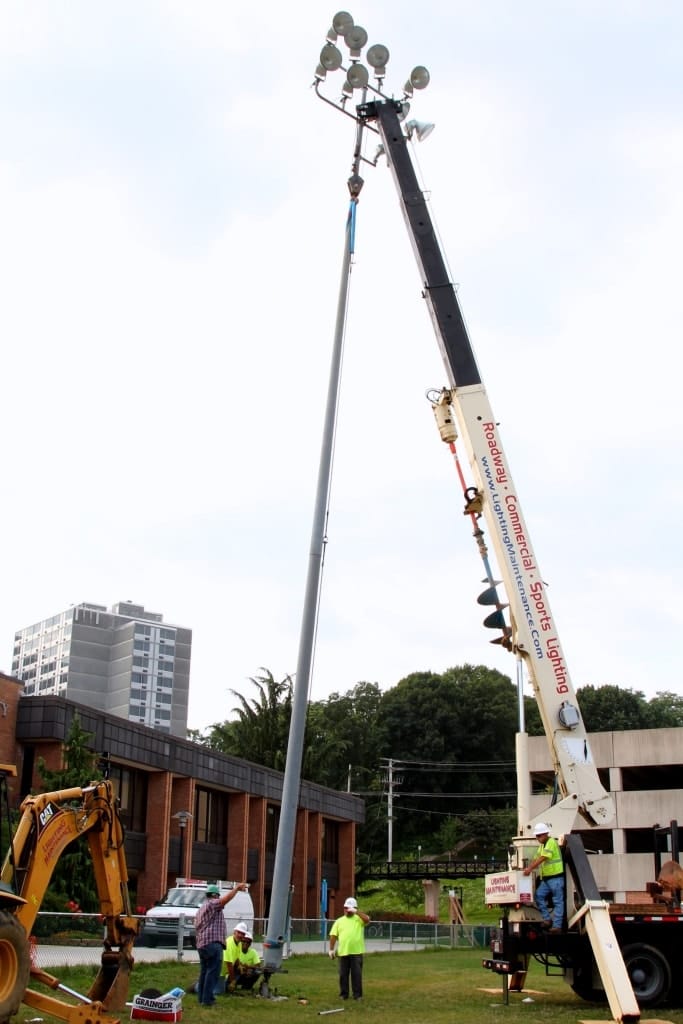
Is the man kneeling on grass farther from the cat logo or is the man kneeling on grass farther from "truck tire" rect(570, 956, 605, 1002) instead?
the cat logo

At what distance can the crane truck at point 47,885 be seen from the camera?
36.2 ft

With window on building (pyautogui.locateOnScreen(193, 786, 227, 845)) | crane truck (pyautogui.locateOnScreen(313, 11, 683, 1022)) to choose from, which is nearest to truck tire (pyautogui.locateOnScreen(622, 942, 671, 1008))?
crane truck (pyautogui.locateOnScreen(313, 11, 683, 1022))

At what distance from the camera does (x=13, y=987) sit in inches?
431

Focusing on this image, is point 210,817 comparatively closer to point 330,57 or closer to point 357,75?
point 357,75

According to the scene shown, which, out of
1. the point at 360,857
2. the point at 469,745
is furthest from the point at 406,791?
the point at 360,857

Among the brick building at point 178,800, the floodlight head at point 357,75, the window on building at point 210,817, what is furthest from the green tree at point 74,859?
the floodlight head at point 357,75

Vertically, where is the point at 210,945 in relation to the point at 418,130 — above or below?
below

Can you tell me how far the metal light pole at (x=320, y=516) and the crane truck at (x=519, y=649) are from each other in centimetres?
4

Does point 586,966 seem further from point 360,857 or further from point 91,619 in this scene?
point 91,619

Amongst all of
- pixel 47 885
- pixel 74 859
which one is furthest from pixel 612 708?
pixel 47 885

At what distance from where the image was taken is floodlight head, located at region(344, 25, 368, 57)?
17547 mm

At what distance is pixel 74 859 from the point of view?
105 ft

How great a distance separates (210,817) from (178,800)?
5.05m

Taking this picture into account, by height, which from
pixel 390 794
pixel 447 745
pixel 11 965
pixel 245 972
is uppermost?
pixel 447 745
